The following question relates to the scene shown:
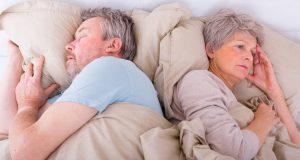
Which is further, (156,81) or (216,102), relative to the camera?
(156,81)

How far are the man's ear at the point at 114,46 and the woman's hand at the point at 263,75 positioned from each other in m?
0.50

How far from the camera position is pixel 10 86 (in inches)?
49.9

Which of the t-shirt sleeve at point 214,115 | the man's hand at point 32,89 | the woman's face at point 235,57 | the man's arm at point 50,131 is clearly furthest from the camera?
the woman's face at point 235,57

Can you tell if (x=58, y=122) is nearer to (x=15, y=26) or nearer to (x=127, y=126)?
(x=127, y=126)

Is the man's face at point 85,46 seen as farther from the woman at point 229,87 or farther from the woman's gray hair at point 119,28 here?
the woman at point 229,87

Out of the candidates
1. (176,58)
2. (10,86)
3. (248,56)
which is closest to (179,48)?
(176,58)

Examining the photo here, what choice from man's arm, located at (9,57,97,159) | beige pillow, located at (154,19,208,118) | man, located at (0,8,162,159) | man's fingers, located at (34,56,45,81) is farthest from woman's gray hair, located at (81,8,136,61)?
man's arm, located at (9,57,97,159)

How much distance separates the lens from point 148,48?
Result: 4.22 ft

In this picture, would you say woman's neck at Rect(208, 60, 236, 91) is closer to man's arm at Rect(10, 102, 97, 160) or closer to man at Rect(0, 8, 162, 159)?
man at Rect(0, 8, 162, 159)

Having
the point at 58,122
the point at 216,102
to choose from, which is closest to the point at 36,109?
the point at 58,122

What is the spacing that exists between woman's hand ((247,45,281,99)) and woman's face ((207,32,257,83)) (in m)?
0.05

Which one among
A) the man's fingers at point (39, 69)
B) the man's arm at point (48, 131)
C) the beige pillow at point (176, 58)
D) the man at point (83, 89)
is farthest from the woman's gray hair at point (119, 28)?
the man's arm at point (48, 131)

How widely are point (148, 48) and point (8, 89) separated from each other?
51 centimetres

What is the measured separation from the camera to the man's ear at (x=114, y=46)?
4.05 feet
